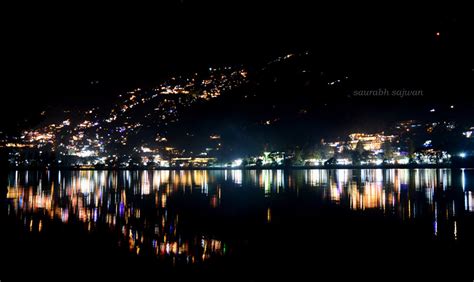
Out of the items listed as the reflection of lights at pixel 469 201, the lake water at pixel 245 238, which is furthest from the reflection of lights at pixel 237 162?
the lake water at pixel 245 238

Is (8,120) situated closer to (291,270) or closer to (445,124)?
(291,270)

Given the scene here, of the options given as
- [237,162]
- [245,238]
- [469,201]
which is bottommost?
[245,238]

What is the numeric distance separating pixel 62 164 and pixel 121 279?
61981 millimetres

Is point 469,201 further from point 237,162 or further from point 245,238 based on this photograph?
point 237,162

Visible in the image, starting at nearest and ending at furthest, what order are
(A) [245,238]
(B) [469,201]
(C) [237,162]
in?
1. (A) [245,238]
2. (B) [469,201]
3. (C) [237,162]

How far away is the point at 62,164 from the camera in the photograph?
62906 mm

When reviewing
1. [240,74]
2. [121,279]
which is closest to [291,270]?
[121,279]

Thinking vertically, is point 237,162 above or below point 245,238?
above

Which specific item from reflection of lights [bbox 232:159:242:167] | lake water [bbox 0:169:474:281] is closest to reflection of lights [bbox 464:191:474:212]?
lake water [bbox 0:169:474:281]

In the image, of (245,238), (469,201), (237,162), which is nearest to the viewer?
(245,238)

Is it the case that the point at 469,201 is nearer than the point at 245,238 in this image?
No

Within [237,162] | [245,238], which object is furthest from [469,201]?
[237,162]

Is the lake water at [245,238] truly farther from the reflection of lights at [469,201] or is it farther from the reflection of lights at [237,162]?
the reflection of lights at [237,162]

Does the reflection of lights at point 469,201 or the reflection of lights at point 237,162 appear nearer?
the reflection of lights at point 469,201
